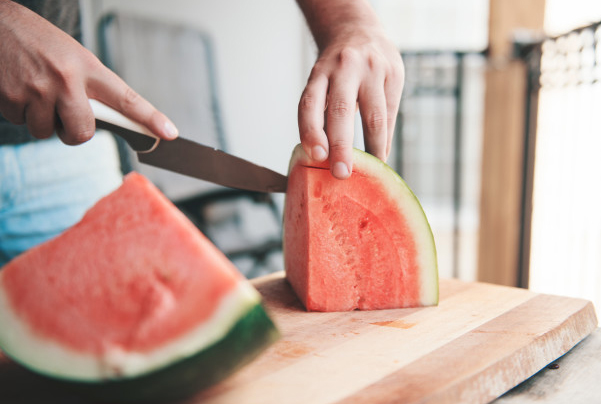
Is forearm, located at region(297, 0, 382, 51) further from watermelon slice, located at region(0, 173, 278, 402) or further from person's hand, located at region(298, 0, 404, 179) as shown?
watermelon slice, located at region(0, 173, 278, 402)

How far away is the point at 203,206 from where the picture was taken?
230 cm

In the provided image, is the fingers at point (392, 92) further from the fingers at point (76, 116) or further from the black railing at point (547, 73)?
the black railing at point (547, 73)

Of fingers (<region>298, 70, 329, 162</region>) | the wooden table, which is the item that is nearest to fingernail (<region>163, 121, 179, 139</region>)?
fingers (<region>298, 70, 329, 162</region>)

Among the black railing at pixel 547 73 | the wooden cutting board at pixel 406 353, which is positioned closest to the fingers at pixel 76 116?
the wooden cutting board at pixel 406 353

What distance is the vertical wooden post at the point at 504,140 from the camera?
9.25 ft

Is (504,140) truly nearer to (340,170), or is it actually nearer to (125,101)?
(340,170)

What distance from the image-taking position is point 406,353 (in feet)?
2.55

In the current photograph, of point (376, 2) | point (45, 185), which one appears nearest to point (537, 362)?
point (45, 185)

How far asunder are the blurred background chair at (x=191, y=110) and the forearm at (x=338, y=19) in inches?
44.3

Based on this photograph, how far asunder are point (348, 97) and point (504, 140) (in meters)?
2.18

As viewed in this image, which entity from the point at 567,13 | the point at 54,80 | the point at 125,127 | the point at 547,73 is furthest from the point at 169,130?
the point at 567,13

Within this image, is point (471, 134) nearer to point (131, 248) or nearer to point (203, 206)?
point (203, 206)

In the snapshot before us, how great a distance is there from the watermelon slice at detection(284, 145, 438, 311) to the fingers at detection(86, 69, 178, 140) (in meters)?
0.31

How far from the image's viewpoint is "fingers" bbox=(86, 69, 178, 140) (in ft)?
2.95
